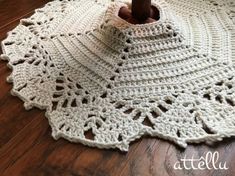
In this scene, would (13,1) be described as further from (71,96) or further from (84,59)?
(71,96)

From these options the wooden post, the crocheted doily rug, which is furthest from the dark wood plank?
the wooden post

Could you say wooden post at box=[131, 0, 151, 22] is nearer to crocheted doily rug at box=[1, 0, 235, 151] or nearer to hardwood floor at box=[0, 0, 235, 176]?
crocheted doily rug at box=[1, 0, 235, 151]

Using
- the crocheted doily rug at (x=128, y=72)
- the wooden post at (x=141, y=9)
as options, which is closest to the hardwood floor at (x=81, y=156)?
the crocheted doily rug at (x=128, y=72)

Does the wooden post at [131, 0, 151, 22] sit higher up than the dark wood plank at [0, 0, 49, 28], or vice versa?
the wooden post at [131, 0, 151, 22]

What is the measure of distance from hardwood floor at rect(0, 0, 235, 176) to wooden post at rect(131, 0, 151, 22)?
A: 0.41m

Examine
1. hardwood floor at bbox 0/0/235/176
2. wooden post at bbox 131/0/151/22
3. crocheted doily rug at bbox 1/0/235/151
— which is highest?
wooden post at bbox 131/0/151/22

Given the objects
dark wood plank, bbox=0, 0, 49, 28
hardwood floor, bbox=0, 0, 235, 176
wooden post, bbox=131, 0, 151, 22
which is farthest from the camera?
dark wood plank, bbox=0, 0, 49, 28

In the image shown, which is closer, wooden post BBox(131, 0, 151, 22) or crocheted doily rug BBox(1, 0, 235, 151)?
crocheted doily rug BBox(1, 0, 235, 151)

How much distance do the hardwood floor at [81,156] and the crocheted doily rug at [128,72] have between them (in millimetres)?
20

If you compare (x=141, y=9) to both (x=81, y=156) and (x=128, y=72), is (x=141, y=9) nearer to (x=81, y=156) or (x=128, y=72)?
(x=128, y=72)

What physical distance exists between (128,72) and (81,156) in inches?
11.0

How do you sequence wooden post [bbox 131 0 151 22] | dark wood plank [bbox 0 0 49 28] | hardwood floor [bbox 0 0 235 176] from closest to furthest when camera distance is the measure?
hardwood floor [bbox 0 0 235 176] → wooden post [bbox 131 0 151 22] → dark wood plank [bbox 0 0 49 28]

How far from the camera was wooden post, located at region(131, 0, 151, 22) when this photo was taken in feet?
2.98

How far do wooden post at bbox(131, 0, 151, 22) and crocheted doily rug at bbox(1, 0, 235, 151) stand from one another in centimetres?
5
